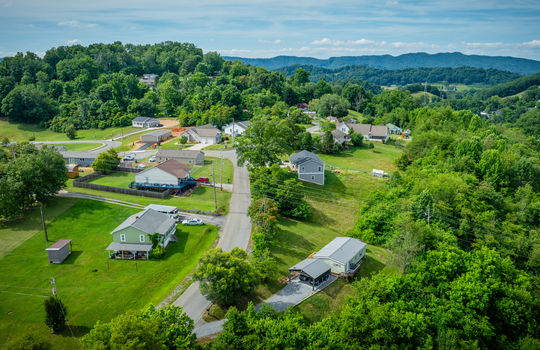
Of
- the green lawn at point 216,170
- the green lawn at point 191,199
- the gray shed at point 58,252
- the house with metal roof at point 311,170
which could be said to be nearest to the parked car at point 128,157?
the green lawn at point 191,199

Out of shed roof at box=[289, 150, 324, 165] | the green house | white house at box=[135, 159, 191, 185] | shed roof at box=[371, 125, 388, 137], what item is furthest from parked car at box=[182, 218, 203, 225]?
shed roof at box=[371, 125, 388, 137]

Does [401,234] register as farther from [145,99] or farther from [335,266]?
[145,99]

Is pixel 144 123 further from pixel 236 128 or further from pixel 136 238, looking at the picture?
pixel 136 238

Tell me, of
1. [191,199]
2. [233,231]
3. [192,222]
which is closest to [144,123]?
[191,199]

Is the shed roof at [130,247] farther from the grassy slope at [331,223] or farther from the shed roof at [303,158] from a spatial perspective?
the shed roof at [303,158]

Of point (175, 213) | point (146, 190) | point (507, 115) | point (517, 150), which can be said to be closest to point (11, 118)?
point (146, 190)

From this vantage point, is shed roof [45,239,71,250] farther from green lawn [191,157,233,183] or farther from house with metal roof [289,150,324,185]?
house with metal roof [289,150,324,185]
